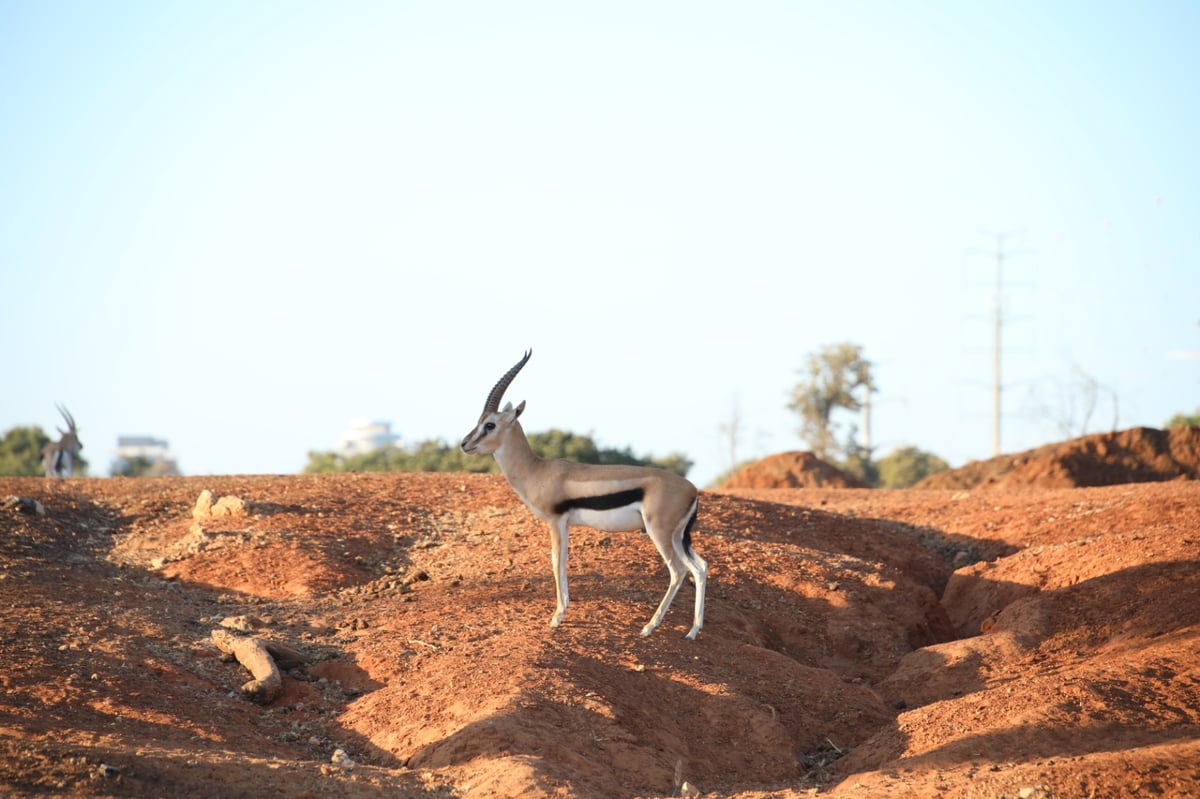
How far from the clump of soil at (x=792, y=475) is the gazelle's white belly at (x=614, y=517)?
1725cm

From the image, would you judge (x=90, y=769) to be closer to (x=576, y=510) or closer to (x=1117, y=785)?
(x=576, y=510)

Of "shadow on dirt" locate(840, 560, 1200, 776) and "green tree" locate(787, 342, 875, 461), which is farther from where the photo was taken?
"green tree" locate(787, 342, 875, 461)

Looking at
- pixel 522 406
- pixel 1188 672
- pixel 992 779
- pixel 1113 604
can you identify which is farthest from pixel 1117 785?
pixel 522 406

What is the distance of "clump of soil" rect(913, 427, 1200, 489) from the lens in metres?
26.0

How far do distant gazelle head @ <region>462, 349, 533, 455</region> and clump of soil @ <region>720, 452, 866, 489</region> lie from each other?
17.1 m

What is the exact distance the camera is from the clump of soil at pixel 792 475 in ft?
92.2

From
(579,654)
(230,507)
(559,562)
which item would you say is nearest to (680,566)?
(559,562)

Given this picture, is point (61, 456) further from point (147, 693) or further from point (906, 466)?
point (906, 466)

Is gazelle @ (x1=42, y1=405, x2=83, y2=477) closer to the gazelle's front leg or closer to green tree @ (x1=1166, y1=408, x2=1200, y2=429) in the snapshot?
the gazelle's front leg

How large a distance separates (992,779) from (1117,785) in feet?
2.54

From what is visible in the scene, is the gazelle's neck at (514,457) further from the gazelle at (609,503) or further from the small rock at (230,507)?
the small rock at (230,507)

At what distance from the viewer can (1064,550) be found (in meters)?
14.3

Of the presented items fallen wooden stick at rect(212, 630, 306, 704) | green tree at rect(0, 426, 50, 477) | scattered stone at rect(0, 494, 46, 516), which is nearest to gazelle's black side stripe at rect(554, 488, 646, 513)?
fallen wooden stick at rect(212, 630, 306, 704)

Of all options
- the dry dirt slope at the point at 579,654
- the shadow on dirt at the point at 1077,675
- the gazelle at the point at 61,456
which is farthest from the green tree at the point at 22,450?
the shadow on dirt at the point at 1077,675
